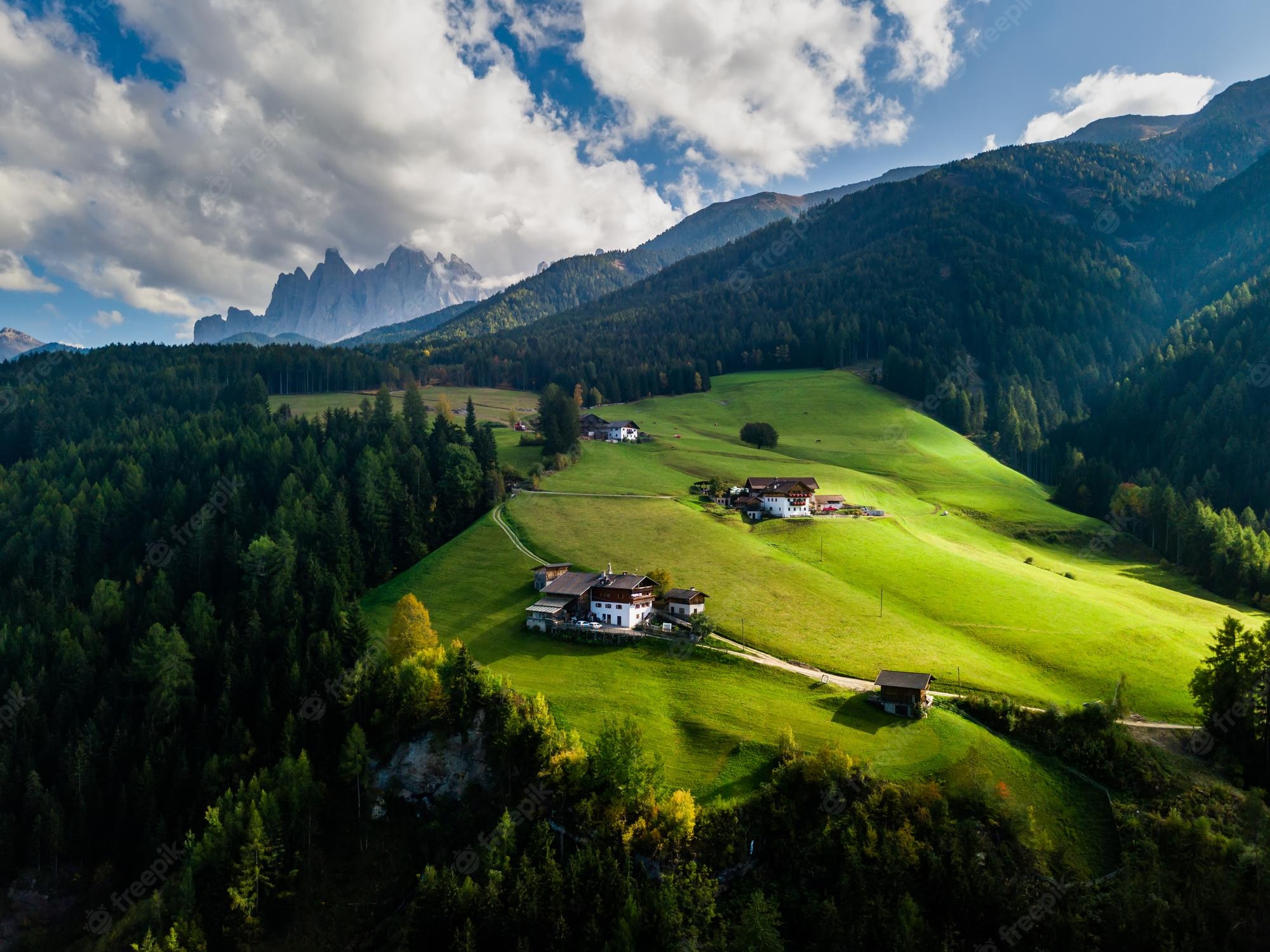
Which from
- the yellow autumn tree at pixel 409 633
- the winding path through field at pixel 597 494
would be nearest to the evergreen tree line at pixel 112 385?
the winding path through field at pixel 597 494

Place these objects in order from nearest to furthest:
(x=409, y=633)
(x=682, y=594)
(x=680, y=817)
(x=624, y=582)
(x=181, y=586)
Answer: (x=680, y=817) → (x=409, y=633) → (x=682, y=594) → (x=624, y=582) → (x=181, y=586)

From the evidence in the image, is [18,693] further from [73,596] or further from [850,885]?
[850,885]

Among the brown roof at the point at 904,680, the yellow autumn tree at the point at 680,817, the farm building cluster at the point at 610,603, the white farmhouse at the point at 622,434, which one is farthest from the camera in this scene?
the white farmhouse at the point at 622,434

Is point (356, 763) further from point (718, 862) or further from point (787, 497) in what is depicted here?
point (787, 497)

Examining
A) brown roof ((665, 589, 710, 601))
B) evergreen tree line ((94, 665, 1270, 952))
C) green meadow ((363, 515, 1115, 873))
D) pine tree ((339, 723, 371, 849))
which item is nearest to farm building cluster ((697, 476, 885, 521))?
brown roof ((665, 589, 710, 601))

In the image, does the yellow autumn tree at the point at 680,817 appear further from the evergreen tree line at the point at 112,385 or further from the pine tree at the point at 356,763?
the evergreen tree line at the point at 112,385

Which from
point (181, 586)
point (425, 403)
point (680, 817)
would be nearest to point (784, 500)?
point (680, 817)
